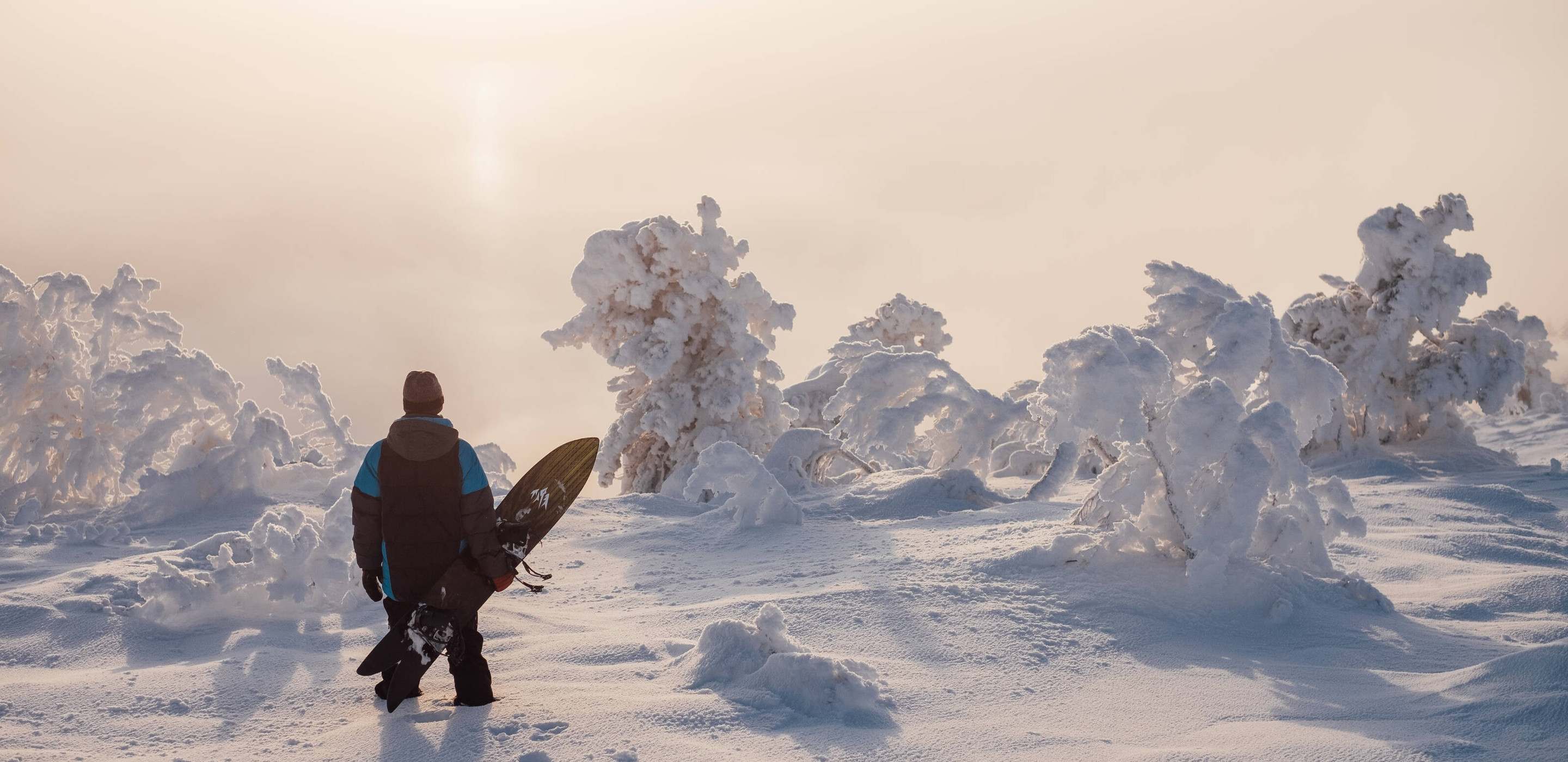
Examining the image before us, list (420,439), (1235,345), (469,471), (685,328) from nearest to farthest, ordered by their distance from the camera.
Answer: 1. (420,439)
2. (469,471)
3. (1235,345)
4. (685,328)

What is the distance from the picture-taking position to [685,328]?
54.7ft

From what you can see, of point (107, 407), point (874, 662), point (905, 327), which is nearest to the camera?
point (874, 662)

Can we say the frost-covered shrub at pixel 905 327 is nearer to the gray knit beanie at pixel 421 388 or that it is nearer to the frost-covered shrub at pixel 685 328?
the frost-covered shrub at pixel 685 328

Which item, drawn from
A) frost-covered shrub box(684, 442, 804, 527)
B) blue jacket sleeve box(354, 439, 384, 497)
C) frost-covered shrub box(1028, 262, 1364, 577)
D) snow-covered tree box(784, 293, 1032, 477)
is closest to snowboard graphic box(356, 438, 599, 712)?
blue jacket sleeve box(354, 439, 384, 497)

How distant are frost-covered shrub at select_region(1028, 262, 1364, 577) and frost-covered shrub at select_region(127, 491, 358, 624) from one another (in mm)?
5193

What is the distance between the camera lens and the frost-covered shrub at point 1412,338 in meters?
16.3

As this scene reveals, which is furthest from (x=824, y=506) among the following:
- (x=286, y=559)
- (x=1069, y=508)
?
(x=286, y=559)

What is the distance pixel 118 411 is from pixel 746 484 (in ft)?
27.2

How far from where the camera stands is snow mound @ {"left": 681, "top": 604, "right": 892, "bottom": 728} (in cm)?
441

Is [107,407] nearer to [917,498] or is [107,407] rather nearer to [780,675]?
[917,498]

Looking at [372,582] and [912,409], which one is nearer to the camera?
[372,582]

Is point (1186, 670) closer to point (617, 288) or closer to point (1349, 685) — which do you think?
point (1349, 685)

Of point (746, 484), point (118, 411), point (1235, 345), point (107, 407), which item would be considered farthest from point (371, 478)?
point (107, 407)

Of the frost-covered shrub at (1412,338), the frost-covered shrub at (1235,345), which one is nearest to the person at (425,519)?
the frost-covered shrub at (1235,345)
